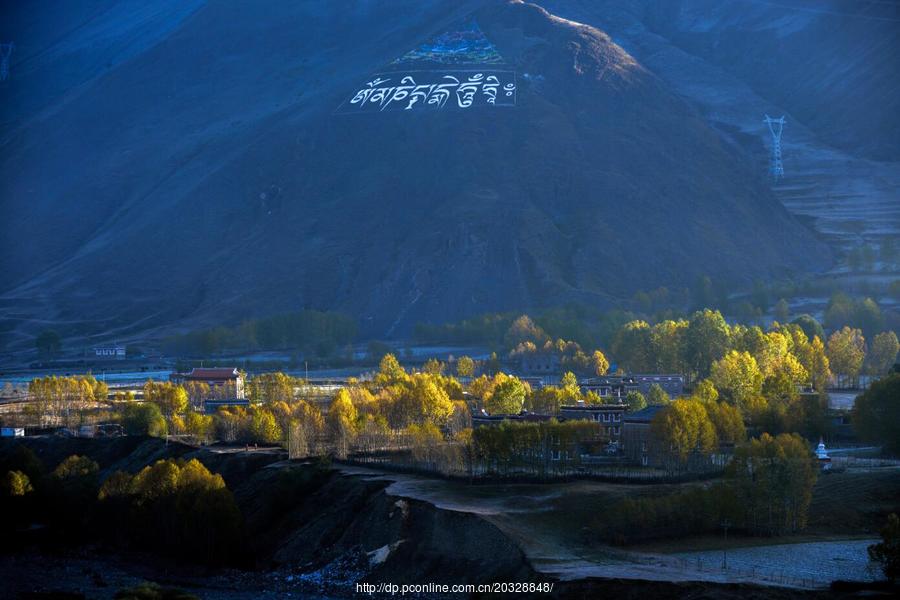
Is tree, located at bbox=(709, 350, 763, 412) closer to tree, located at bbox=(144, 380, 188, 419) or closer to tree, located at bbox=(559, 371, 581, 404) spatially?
tree, located at bbox=(559, 371, 581, 404)

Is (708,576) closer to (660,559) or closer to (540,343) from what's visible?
(660,559)

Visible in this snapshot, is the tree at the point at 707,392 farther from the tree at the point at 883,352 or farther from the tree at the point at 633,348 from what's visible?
the tree at the point at 883,352

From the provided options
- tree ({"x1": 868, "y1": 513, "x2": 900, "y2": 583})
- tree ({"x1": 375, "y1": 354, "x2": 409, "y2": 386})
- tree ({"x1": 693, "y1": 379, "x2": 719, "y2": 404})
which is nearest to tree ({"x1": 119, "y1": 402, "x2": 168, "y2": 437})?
tree ({"x1": 375, "y1": 354, "x2": 409, "y2": 386})

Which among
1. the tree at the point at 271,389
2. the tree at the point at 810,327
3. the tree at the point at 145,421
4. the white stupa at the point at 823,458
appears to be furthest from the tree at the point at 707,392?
the tree at the point at 810,327

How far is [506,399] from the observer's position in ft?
320

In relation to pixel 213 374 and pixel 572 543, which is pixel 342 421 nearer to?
pixel 572 543

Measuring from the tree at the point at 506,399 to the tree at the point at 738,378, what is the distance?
44.0 feet

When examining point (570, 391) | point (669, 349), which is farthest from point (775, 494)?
point (669, 349)

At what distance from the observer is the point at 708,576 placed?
53.7m

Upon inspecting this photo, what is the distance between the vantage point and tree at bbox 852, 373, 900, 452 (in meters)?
79.3

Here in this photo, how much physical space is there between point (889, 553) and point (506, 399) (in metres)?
46.3

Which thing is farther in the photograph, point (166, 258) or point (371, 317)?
point (166, 258)

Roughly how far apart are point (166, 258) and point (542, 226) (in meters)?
47.6

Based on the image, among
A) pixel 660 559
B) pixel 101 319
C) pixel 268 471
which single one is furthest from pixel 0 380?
pixel 660 559
